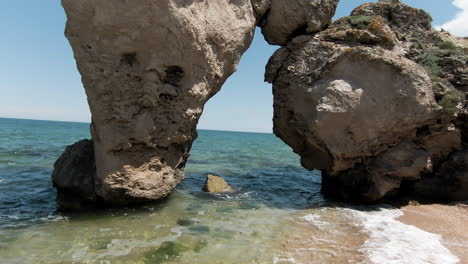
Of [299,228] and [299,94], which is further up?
[299,94]

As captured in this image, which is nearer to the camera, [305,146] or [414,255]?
[414,255]

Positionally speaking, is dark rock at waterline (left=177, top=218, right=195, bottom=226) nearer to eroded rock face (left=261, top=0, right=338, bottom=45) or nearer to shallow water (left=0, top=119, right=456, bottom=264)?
shallow water (left=0, top=119, right=456, bottom=264)

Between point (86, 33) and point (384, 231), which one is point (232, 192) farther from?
point (86, 33)

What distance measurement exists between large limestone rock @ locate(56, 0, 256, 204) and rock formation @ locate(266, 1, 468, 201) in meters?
3.78

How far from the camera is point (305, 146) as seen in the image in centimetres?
1227

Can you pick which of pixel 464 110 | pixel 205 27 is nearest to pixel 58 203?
pixel 205 27

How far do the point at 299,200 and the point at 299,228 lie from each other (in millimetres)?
3863

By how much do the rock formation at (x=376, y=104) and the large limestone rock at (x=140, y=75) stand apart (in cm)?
378

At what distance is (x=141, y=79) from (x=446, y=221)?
10149 millimetres

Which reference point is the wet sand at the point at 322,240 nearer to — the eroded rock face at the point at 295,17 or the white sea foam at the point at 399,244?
the white sea foam at the point at 399,244

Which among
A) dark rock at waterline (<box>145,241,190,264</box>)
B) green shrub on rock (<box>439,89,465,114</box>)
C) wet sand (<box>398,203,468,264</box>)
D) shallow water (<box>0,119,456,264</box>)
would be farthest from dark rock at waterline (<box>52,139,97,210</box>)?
green shrub on rock (<box>439,89,465,114</box>)

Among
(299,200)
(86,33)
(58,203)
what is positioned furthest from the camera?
(299,200)

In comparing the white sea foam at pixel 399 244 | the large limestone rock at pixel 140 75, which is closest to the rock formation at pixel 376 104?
the white sea foam at pixel 399 244

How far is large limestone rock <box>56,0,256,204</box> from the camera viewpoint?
8.23m
